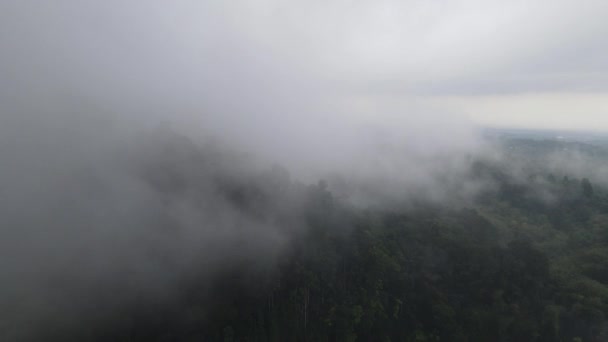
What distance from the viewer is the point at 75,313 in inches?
1844

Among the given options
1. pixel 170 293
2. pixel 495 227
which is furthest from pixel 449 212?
pixel 170 293

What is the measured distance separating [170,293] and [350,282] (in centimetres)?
2572

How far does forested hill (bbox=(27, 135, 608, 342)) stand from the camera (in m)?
39.6

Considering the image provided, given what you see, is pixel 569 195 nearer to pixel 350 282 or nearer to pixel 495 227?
pixel 495 227

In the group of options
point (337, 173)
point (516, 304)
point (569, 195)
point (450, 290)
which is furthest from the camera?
point (337, 173)

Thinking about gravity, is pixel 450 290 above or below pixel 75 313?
above

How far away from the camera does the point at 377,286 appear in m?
44.4

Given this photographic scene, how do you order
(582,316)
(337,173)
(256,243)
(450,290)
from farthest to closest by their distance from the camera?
(337,173) < (256,243) < (450,290) < (582,316)

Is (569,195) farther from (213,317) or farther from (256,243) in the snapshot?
(213,317)

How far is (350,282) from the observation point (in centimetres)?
4634

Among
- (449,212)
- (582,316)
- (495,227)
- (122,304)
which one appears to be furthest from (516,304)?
(122,304)

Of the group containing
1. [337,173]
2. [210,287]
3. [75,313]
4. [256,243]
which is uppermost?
[337,173]

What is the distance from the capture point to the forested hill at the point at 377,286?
39562 mm

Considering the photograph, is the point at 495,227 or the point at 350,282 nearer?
the point at 350,282
